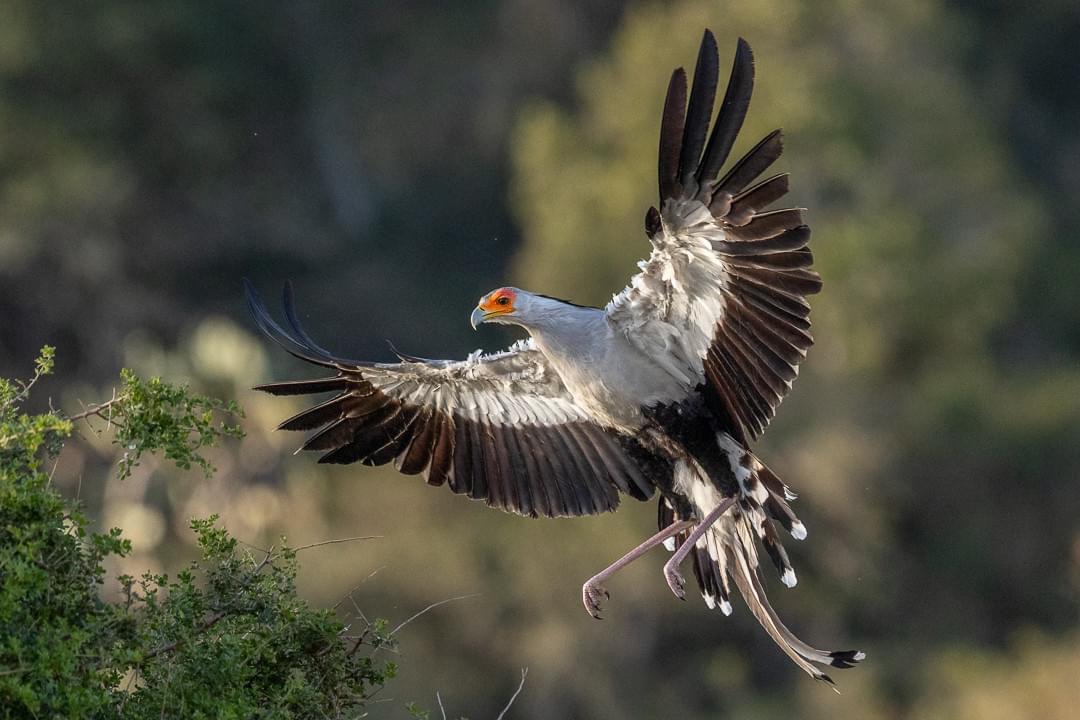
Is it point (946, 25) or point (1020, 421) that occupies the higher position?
point (946, 25)

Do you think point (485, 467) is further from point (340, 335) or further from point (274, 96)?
point (274, 96)

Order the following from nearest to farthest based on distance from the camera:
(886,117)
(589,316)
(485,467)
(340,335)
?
(589,316) → (485,467) → (886,117) → (340,335)

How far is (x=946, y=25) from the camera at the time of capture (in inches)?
1178

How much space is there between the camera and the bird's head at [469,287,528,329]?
741 centimetres

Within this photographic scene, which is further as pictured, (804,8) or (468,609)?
(804,8)

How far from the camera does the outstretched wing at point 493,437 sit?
7715 mm

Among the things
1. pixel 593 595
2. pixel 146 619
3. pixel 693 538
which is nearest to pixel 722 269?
pixel 693 538

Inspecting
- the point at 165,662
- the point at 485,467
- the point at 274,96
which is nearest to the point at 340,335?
the point at 274,96

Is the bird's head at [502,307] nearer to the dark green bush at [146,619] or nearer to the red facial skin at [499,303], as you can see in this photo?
the red facial skin at [499,303]

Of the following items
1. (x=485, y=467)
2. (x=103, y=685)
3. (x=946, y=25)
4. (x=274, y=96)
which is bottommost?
(x=103, y=685)

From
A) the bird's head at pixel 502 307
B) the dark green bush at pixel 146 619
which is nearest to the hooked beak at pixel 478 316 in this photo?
the bird's head at pixel 502 307

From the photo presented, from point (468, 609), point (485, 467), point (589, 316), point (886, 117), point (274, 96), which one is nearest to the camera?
point (589, 316)

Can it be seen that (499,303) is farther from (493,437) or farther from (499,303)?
(493,437)

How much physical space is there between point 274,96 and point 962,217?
1292 cm
